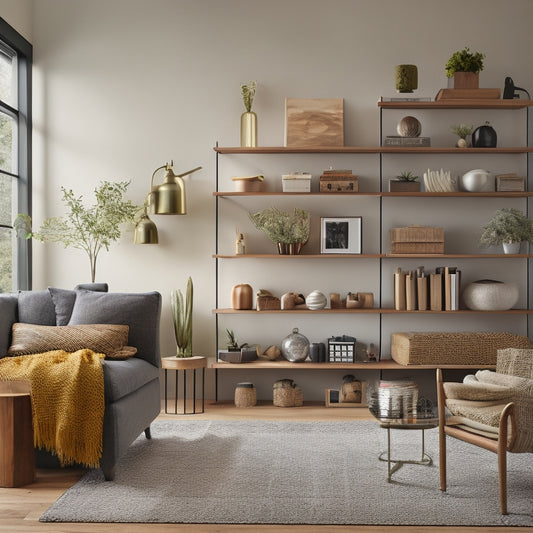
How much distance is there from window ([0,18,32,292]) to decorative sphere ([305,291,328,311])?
2.32m

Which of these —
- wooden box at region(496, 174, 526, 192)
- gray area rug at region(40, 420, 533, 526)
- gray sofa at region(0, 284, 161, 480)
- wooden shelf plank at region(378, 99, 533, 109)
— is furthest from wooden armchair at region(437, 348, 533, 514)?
wooden shelf plank at region(378, 99, 533, 109)

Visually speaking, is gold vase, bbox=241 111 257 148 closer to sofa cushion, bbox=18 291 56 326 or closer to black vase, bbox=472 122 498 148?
black vase, bbox=472 122 498 148

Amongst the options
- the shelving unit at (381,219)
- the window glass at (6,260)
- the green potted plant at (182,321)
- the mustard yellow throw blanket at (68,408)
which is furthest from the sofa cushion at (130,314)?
the window glass at (6,260)

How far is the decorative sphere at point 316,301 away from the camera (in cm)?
509

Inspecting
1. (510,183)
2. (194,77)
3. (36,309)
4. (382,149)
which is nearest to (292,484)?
(36,309)

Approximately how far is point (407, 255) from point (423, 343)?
0.69 m

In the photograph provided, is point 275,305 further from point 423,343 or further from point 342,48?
point 342,48

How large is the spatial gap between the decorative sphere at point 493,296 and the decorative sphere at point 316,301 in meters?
1.17

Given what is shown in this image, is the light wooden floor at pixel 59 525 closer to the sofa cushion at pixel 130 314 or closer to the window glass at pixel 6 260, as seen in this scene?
the sofa cushion at pixel 130 314

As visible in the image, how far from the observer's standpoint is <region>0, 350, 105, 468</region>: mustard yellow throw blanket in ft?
10.5

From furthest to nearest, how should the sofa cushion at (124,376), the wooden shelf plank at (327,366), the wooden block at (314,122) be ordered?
the wooden block at (314,122) → the wooden shelf plank at (327,366) → the sofa cushion at (124,376)

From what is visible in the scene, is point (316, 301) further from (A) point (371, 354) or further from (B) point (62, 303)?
(B) point (62, 303)

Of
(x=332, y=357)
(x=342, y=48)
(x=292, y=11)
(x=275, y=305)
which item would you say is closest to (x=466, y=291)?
(x=332, y=357)

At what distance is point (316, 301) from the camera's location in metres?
5.09
